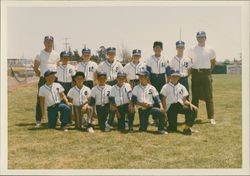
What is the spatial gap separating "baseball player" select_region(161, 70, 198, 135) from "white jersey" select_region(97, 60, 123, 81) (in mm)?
667

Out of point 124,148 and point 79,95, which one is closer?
point 124,148

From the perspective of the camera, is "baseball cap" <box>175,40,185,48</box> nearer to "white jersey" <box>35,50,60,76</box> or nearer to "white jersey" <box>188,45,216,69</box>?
"white jersey" <box>188,45,216,69</box>

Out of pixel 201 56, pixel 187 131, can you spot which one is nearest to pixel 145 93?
pixel 187 131

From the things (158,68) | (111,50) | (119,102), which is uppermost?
(111,50)

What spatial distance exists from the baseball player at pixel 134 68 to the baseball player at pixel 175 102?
416 millimetres

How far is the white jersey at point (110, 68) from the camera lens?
7922mm

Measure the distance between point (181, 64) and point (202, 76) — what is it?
1.29 feet

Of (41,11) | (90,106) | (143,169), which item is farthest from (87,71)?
(143,169)

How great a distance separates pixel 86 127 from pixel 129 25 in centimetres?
143

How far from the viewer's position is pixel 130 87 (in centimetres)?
783

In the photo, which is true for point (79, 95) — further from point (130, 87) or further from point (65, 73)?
point (130, 87)

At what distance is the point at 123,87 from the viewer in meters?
7.77

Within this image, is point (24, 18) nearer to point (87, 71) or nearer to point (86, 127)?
point (87, 71)

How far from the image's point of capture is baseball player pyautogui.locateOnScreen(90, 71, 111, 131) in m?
7.83
